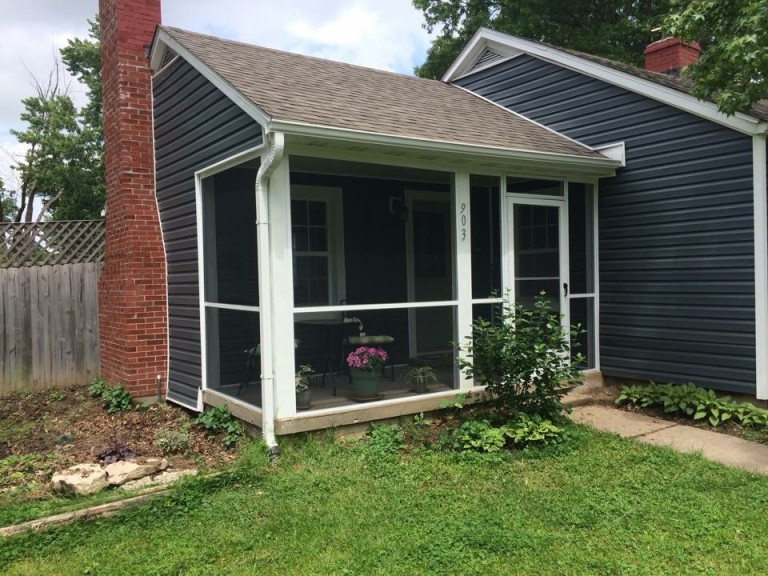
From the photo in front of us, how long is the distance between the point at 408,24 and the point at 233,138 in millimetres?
19212

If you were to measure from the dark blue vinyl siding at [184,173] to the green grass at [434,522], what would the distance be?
6.80 feet

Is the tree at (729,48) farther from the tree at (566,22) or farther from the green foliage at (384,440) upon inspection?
the tree at (566,22)

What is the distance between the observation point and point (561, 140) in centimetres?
729

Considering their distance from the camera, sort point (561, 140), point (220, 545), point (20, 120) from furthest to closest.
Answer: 1. point (20, 120)
2. point (561, 140)
3. point (220, 545)

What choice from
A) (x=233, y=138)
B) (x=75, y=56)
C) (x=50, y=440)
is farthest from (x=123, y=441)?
(x=75, y=56)

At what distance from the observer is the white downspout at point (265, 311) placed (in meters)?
4.76

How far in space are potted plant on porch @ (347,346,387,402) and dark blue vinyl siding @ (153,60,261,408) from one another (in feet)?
5.72

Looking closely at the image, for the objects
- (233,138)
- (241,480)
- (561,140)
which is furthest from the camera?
(561,140)

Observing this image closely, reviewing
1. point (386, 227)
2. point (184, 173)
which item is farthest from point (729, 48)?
point (184, 173)

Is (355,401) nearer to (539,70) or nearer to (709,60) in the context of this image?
(709,60)

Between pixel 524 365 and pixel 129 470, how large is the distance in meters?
3.26

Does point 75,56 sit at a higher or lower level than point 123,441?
higher

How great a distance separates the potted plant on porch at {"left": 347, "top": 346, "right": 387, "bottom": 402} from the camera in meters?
5.48

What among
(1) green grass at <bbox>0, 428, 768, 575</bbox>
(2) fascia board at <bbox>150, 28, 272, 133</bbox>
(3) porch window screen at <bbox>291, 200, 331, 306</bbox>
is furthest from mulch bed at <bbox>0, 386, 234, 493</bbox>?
(2) fascia board at <bbox>150, 28, 272, 133</bbox>
